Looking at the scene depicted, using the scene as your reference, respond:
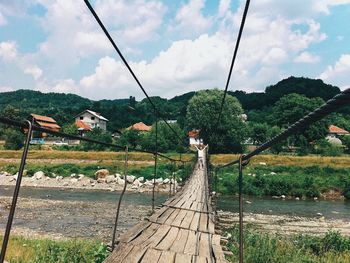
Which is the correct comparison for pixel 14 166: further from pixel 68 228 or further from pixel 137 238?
pixel 137 238

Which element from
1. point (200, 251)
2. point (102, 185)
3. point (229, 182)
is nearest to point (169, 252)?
point (200, 251)

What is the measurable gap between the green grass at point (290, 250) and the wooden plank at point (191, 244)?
5.53 feet

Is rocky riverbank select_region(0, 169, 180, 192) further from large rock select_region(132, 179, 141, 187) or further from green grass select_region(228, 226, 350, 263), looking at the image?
green grass select_region(228, 226, 350, 263)

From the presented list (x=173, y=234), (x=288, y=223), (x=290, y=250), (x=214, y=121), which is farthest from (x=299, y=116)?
(x=173, y=234)

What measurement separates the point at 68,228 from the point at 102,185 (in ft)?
41.0

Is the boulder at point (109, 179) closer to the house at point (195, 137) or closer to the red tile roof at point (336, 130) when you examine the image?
the house at point (195, 137)

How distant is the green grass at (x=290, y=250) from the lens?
5.66m

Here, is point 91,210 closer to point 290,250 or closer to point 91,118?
point 290,250

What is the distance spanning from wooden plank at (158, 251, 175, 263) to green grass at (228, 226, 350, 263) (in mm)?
2464

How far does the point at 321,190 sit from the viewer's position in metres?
22.0

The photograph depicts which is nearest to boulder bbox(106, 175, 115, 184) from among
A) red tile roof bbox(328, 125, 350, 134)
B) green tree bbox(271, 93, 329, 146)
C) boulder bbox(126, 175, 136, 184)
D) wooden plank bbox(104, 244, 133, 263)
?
boulder bbox(126, 175, 136, 184)

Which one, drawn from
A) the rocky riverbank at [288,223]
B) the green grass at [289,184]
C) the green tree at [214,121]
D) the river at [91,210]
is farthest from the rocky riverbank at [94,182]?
the green tree at [214,121]

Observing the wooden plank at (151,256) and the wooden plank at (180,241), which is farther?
the wooden plank at (180,241)

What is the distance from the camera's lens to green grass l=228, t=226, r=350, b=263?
18.6 feet
